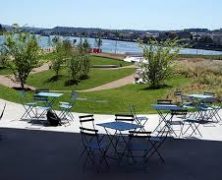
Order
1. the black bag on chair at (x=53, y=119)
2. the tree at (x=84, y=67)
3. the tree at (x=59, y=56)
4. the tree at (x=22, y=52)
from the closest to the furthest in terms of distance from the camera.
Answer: the black bag on chair at (x=53, y=119)
the tree at (x=22, y=52)
the tree at (x=59, y=56)
the tree at (x=84, y=67)

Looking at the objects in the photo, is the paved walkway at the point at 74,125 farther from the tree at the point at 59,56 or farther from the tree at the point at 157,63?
the tree at the point at 59,56

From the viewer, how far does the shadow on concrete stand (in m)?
9.09

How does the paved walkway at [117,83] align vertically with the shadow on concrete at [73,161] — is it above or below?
below

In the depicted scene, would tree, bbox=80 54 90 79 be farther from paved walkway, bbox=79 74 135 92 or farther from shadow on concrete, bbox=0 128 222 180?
shadow on concrete, bbox=0 128 222 180

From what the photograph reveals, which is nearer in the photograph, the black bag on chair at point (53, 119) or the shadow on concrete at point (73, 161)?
the shadow on concrete at point (73, 161)

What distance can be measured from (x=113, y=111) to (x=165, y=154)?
7.20 m

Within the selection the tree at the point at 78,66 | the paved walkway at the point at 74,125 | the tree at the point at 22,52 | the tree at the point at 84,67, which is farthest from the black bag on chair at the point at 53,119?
the tree at the point at 84,67

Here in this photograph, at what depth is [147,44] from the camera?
29344mm

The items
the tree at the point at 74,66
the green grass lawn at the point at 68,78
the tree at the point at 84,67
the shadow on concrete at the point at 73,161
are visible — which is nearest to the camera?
the shadow on concrete at the point at 73,161

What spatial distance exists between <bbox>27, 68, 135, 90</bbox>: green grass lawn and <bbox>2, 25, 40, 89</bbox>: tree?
499 centimetres

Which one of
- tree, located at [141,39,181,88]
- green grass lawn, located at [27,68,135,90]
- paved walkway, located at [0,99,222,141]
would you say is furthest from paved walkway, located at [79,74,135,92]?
paved walkway, located at [0,99,222,141]

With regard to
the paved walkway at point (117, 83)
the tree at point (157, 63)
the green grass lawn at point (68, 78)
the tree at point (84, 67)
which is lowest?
the green grass lawn at point (68, 78)

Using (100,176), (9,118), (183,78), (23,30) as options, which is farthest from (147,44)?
(100,176)

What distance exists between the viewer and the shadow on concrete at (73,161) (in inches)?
358
